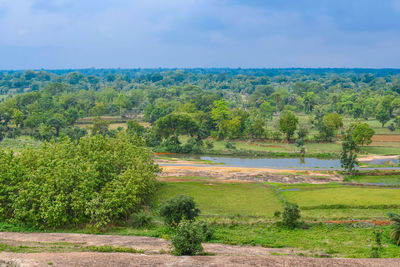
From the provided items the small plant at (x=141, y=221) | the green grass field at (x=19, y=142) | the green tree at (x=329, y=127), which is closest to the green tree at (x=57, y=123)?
the green grass field at (x=19, y=142)

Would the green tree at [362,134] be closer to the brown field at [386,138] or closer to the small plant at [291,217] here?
the brown field at [386,138]

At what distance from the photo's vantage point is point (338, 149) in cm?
7481

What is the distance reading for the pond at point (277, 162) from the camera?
63806 millimetres

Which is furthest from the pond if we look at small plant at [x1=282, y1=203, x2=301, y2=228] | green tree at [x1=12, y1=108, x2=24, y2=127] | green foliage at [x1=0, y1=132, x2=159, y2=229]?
green tree at [x1=12, y1=108, x2=24, y2=127]

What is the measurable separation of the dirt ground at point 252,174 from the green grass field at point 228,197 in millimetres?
3486

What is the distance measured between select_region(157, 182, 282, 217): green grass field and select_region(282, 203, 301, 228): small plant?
392cm

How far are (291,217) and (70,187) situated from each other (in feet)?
71.8

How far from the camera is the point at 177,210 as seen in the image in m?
35.3

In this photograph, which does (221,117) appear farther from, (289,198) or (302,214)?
(302,214)

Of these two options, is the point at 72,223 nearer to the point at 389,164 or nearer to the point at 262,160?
the point at 262,160

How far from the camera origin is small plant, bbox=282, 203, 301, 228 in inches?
1399

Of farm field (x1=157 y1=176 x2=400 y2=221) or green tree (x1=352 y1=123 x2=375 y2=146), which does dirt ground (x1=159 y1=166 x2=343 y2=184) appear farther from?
green tree (x1=352 y1=123 x2=375 y2=146)

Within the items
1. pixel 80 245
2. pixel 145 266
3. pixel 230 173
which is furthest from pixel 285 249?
pixel 230 173

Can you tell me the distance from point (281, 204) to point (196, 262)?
22.1 metres
